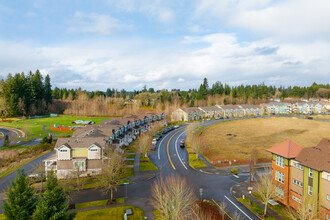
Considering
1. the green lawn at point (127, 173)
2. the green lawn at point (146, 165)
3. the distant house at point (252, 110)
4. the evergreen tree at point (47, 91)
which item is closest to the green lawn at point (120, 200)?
the green lawn at point (127, 173)

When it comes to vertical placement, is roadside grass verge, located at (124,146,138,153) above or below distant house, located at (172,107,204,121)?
below

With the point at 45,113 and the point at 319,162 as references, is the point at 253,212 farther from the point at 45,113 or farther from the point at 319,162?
the point at 45,113

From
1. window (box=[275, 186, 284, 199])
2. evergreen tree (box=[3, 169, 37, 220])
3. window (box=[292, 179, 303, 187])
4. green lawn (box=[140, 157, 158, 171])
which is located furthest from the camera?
green lawn (box=[140, 157, 158, 171])

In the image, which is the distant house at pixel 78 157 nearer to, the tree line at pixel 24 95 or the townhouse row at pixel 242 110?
the townhouse row at pixel 242 110

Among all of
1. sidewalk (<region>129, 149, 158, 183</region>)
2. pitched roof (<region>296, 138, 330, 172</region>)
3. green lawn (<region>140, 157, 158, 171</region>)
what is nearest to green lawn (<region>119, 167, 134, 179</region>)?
sidewalk (<region>129, 149, 158, 183</region>)

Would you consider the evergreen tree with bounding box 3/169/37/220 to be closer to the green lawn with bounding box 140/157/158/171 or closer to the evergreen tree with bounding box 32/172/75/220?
the evergreen tree with bounding box 32/172/75/220

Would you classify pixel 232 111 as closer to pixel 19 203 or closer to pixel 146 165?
pixel 146 165
